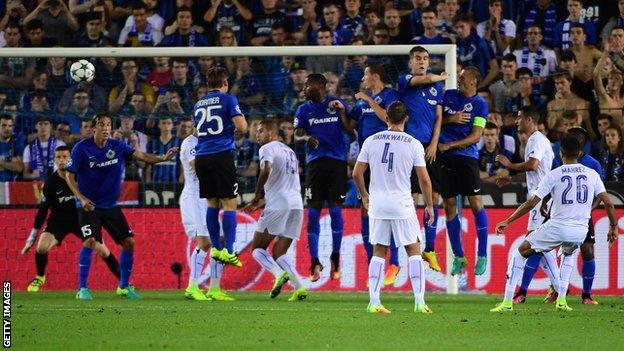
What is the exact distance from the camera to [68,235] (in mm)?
21453

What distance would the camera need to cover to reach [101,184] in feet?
59.9

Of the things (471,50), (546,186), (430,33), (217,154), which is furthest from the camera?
(471,50)

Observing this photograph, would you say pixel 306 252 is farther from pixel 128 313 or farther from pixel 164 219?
pixel 128 313

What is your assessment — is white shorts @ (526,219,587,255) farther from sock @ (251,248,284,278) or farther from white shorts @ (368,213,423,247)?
sock @ (251,248,284,278)

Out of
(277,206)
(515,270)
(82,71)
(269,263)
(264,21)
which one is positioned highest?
(264,21)

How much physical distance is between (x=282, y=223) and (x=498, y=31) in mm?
7276

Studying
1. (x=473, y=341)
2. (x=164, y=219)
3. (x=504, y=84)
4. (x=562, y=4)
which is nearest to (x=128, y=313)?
(x=473, y=341)

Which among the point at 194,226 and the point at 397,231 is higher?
the point at 397,231

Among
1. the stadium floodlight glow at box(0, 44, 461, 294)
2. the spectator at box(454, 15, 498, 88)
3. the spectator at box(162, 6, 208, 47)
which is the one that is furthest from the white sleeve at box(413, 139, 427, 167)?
the spectator at box(162, 6, 208, 47)

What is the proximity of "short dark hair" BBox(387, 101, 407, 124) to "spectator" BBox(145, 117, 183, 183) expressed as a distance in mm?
7277

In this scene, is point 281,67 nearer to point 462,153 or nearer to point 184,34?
point 184,34

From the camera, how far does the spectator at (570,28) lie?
74.9ft

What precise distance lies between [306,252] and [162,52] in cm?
409

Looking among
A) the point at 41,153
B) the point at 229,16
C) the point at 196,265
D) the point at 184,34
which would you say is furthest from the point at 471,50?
the point at 41,153
